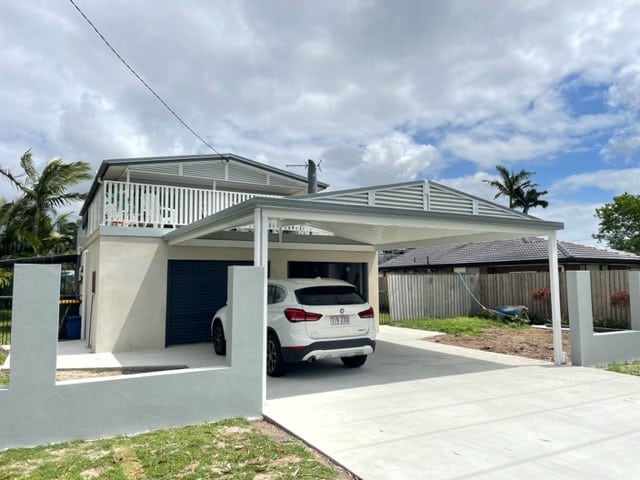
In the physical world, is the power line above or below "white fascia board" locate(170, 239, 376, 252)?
above

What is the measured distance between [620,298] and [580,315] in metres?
7.98

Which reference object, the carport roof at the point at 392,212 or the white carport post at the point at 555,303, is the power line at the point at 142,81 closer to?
the carport roof at the point at 392,212

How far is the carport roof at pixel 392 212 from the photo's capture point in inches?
264

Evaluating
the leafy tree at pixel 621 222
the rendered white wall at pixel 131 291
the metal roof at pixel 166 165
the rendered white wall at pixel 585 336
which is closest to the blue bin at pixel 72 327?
the rendered white wall at pixel 131 291

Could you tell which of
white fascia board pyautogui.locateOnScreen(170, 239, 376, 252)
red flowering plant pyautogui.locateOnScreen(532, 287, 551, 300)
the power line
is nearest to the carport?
white fascia board pyautogui.locateOnScreen(170, 239, 376, 252)

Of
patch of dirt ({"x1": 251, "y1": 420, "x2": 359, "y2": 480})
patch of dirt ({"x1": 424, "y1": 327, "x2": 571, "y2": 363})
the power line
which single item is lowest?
patch of dirt ({"x1": 251, "y1": 420, "x2": 359, "y2": 480})

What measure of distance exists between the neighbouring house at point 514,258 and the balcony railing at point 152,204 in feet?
32.2

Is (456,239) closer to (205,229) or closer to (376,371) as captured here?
(376,371)

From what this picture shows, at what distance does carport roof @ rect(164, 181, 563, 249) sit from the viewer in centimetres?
671

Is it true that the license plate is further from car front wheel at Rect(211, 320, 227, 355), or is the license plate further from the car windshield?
car front wheel at Rect(211, 320, 227, 355)

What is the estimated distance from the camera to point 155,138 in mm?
13867

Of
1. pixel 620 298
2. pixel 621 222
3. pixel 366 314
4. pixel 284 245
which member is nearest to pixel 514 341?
pixel 620 298

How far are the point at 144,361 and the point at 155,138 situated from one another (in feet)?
25.2

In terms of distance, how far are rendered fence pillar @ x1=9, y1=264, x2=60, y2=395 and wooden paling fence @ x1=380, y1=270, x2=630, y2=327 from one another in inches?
520
